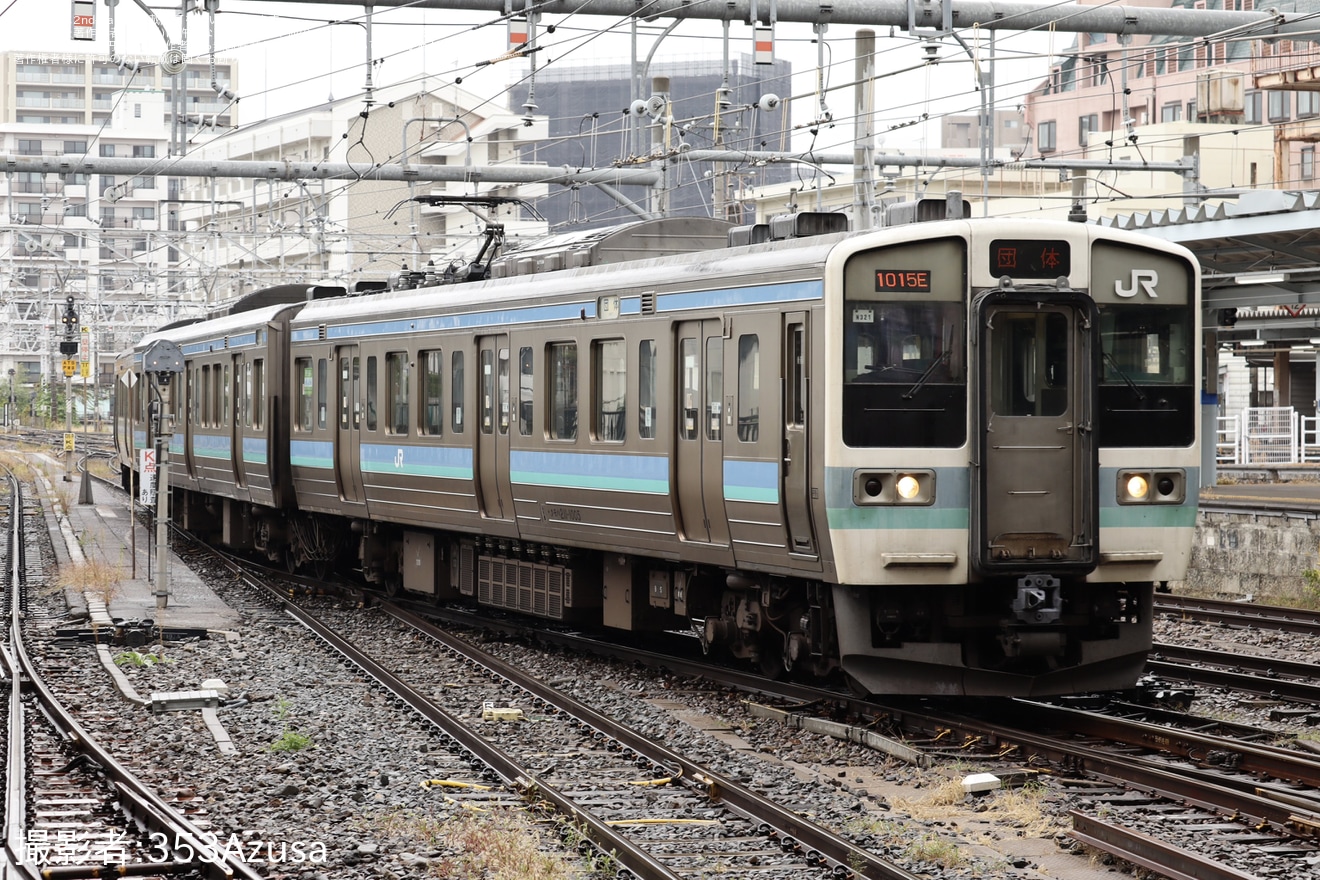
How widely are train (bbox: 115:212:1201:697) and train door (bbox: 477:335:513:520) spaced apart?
25 centimetres

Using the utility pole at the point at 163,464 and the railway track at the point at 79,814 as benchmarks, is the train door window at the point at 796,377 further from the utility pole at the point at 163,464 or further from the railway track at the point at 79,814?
the utility pole at the point at 163,464

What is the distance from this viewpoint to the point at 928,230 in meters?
10.0

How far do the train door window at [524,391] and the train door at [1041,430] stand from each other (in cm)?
482

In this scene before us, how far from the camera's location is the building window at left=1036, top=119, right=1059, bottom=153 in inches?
2689

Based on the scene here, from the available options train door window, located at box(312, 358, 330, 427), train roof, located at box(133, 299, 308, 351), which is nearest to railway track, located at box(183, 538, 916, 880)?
train door window, located at box(312, 358, 330, 427)

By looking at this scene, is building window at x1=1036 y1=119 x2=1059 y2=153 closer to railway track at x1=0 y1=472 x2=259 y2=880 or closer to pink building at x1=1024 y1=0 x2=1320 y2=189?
pink building at x1=1024 y1=0 x2=1320 y2=189

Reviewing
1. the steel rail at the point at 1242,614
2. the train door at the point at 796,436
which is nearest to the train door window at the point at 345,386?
the train door at the point at 796,436

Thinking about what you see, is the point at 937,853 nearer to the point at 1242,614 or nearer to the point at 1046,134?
the point at 1242,614

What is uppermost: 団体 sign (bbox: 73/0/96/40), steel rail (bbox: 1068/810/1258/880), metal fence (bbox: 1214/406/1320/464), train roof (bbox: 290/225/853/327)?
団体 sign (bbox: 73/0/96/40)

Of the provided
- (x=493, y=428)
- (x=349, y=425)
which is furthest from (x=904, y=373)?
(x=349, y=425)

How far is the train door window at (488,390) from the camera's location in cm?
1454

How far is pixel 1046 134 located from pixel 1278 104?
12913mm

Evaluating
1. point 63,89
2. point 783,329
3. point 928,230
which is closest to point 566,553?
point 783,329

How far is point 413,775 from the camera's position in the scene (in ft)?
29.8
